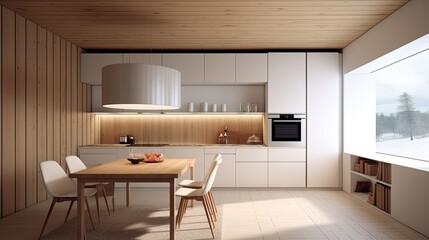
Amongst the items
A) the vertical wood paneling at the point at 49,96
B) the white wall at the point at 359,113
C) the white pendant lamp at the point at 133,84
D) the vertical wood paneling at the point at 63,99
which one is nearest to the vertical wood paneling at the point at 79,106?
the vertical wood paneling at the point at 63,99

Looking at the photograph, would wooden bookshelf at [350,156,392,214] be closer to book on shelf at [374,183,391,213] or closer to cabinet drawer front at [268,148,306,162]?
book on shelf at [374,183,391,213]

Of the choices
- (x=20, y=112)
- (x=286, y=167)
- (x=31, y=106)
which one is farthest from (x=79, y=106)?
(x=286, y=167)

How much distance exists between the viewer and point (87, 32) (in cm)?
535

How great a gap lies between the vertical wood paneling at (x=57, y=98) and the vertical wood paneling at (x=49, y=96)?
0.09 meters

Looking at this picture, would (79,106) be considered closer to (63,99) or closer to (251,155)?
(63,99)

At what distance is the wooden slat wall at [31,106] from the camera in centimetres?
437

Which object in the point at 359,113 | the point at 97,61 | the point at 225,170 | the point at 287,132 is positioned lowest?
the point at 225,170

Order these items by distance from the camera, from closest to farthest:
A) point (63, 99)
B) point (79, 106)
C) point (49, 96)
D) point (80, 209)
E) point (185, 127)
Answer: point (80, 209), point (49, 96), point (63, 99), point (79, 106), point (185, 127)

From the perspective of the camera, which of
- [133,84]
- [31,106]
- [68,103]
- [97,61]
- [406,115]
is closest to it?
[133,84]

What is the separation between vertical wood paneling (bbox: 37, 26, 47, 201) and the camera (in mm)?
5039

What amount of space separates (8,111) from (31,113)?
48 cm

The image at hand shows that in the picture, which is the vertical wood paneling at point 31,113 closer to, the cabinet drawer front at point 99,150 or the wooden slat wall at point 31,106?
the wooden slat wall at point 31,106

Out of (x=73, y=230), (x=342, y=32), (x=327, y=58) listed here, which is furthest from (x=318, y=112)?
(x=73, y=230)

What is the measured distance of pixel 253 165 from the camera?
244 inches
